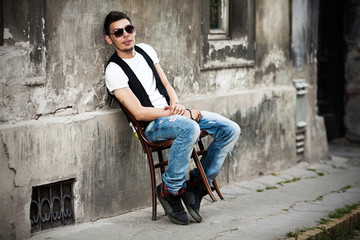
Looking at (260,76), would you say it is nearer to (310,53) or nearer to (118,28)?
(310,53)

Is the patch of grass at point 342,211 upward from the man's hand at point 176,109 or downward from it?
downward

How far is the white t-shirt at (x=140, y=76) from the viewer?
5.11m

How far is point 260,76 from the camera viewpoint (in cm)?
752

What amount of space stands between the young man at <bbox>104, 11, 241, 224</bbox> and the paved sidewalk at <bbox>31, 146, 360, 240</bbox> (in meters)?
0.27

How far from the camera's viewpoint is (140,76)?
5234 mm

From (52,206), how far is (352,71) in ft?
20.6

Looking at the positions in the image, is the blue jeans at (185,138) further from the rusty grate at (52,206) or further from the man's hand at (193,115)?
the rusty grate at (52,206)

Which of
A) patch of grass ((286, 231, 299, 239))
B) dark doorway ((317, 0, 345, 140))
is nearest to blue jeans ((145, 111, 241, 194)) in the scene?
patch of grass ((286, 231, 299, 239))

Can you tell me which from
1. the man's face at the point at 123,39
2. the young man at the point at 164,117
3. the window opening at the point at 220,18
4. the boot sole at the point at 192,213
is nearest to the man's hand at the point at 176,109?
the young man at the point at 164,117

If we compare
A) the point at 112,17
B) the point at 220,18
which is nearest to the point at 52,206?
the point at 112,17

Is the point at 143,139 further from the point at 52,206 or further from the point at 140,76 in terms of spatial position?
the point at 52,206

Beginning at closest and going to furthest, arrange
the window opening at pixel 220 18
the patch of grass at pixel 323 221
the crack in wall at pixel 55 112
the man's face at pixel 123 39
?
the crack in wall at pixel 55 112
the man's face at pixel 123 39
the patch of grass at pixel 323 221
the window opening at pixel 220 18

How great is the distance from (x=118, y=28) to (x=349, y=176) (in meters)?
3.96

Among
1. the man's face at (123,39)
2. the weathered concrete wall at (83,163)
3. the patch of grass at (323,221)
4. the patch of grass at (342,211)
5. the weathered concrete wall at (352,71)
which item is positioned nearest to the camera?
the weathered concrete wall at (83,163)
